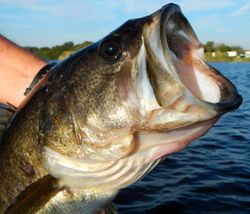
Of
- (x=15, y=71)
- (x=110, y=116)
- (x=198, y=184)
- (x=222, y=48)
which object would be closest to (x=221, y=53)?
(x=222, y=48)

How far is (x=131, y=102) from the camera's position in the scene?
2.26m

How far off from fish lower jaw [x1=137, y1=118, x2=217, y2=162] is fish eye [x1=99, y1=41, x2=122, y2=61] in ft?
1.57

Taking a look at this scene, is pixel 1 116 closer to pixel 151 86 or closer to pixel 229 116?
pixel 151 86

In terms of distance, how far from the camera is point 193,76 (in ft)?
8.02

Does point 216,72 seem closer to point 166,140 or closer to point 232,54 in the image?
point 166,140

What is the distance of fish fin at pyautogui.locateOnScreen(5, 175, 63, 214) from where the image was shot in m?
2.46

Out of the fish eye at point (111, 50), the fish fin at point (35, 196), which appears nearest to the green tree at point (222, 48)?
the fish eye at point (111, 50)

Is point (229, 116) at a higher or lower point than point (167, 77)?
lower

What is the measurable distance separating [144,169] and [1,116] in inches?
47.4

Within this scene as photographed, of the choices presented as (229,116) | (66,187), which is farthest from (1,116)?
(229,116)

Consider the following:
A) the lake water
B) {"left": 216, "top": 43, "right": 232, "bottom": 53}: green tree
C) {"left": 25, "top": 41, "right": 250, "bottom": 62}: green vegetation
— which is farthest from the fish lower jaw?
{"left": 216, "top": 43, "right": 232, "bottom": 53}: green tree

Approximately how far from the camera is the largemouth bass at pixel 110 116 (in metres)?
2.19

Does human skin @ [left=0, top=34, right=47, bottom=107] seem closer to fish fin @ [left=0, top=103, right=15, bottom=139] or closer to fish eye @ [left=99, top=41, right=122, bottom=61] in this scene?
fish fin @ [left=0, top=103, right=15, bottom=139]

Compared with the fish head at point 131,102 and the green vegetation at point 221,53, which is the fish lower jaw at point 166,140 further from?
the green vegetation at point 221,53
